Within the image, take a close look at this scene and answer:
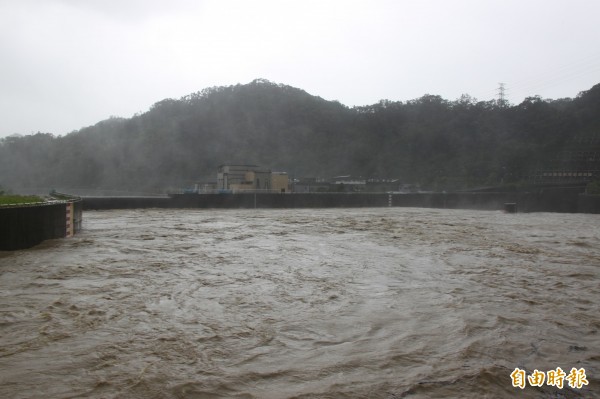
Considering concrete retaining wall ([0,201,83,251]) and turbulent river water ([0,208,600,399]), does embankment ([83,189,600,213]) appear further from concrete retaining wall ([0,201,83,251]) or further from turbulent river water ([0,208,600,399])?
turbulent river water ([0,208,600,399])

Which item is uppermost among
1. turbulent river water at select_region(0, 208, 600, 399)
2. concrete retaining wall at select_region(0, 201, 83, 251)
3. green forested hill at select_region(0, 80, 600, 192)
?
green forested hill at select_region(0, 80, 600, 192)

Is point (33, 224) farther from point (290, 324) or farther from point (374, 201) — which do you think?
point (374, 201)

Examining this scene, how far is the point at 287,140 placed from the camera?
8100 centimetres

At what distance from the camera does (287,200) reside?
29328 millimetres

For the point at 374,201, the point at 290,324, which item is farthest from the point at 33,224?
the point at 374,201

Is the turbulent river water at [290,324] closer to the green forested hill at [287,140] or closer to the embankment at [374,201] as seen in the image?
the embankment at [374,201]

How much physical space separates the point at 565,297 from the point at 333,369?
149 inches

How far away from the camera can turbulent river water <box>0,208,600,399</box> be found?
2943 mm

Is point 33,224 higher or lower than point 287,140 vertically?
lower

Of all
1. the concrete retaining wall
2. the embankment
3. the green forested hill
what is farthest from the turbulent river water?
the green forested hill

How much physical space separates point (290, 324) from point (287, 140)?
7776 cm

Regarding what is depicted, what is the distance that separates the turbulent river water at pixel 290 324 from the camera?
294cm

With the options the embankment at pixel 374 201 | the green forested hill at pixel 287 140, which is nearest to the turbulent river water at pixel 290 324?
the embankment at pixel 374 201

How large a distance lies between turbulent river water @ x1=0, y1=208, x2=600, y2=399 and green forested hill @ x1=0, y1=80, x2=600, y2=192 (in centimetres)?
5805
